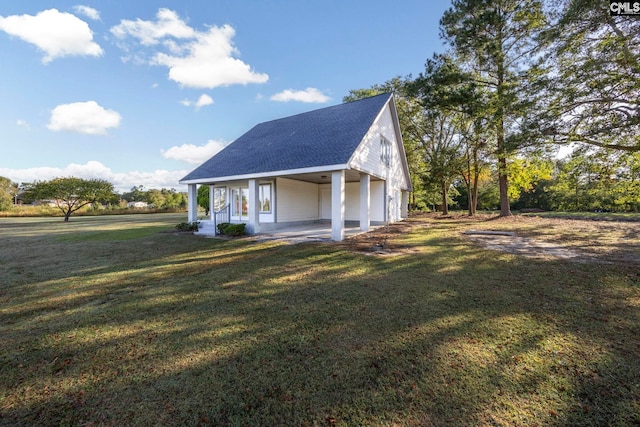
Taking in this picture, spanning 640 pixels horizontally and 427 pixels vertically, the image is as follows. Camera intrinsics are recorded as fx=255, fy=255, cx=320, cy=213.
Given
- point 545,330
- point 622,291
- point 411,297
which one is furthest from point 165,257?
point 622,291

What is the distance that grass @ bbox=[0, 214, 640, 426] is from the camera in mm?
2043

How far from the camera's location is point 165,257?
25.3 ft

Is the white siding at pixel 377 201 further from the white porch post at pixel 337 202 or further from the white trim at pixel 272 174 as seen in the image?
the white trim at pixel 272 174

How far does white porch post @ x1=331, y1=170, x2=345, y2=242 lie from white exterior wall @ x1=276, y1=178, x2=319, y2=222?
522cm

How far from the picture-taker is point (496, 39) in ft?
48.5

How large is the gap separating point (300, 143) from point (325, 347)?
10.7 meters

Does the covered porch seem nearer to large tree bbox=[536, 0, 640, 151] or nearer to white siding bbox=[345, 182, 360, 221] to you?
white siding bbox=[345, 182, 360, 221]

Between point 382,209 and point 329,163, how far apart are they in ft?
23.7

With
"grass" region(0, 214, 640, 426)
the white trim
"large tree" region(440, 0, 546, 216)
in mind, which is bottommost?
"grass" region(0, 214, 640, 426)

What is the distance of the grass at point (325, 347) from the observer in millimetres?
2043

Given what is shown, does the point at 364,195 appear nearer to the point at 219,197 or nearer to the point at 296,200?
the point at 296,200

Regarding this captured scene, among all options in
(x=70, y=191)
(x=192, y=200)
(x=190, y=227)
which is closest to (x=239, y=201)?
(x=192, y=200)

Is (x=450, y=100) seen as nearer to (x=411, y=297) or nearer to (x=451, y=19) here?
(x=451, y=19)

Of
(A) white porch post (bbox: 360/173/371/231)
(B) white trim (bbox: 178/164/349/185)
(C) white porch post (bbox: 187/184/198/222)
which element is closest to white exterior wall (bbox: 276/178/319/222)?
(B) white trim (bbox: 178/164/349/185)
